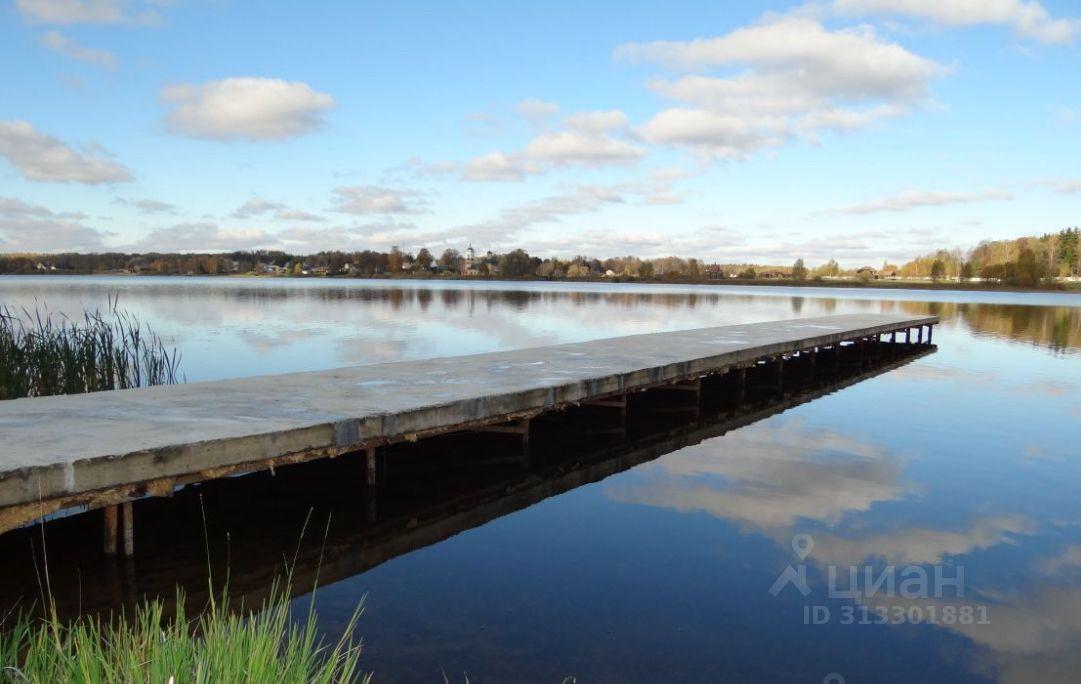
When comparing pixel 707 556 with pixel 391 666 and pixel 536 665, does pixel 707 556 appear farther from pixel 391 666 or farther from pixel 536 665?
pixel 391 666

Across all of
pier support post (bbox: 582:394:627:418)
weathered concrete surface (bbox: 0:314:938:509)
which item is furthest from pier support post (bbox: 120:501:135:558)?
pier support post (bbox: 582:394:627:418)

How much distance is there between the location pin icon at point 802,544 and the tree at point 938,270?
346ft

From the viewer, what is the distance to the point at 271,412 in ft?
17.9

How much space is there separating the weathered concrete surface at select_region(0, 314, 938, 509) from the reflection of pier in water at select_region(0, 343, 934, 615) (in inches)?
23.5

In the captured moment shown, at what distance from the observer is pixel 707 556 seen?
518cm

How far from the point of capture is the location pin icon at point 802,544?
523cm

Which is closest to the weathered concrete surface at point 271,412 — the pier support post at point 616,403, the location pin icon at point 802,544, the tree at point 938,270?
the pier support post at point 616,403

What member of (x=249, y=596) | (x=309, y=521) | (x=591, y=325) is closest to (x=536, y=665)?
(x=249, y=596)

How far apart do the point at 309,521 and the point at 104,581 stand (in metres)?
1.38

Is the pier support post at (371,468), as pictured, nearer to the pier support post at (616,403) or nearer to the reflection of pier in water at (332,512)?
the reflection of pier in water at (332,512)

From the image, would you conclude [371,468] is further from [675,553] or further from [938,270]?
[938,270]

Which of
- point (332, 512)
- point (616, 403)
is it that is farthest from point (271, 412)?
point (616, 403)

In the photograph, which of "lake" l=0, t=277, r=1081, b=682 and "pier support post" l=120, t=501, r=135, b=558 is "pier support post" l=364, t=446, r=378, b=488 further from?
"pier support post" l=120, t=501, r=135, b=558

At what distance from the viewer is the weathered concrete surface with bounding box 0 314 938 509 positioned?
4.04 meters
